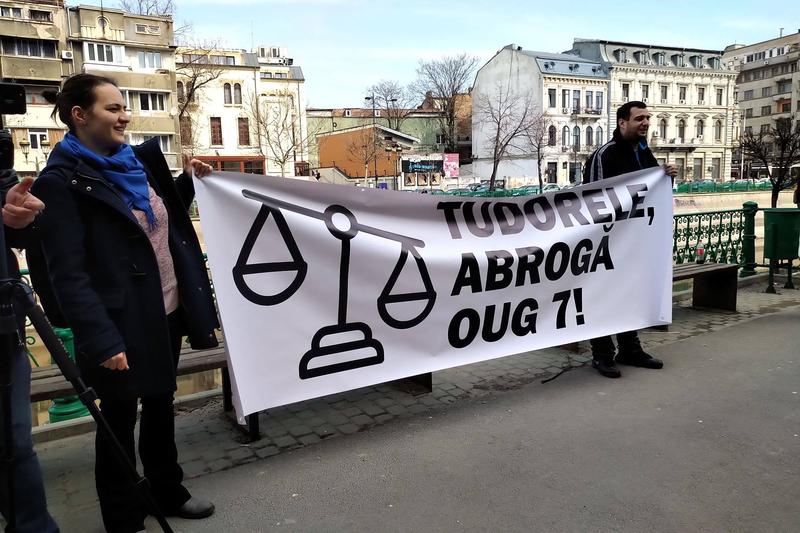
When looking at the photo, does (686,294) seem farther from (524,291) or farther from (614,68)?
(614,68)

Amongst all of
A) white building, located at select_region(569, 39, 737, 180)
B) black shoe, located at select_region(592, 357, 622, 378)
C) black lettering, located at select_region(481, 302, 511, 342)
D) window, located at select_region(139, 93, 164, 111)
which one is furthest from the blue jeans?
white building, located at select_region(569, 39, 737, 180)

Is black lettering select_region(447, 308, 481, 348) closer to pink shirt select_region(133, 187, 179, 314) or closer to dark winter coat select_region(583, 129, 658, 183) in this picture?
dark winter coat select_region(583, 129, 658, 183)

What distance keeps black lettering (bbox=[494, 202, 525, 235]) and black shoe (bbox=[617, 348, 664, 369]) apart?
1.71 meters

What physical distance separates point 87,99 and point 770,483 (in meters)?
4.01

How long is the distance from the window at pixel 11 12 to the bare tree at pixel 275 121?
17.6 meters

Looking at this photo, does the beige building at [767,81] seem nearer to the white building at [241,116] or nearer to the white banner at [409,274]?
the white building at [241,116]

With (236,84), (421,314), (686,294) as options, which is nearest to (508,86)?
(236,84)

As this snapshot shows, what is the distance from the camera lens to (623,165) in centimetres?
545

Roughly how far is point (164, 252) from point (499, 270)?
2.57m

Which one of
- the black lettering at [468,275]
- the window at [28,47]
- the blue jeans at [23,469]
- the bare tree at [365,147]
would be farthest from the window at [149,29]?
the blue jeans at [23,469]

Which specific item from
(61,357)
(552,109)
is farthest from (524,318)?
(552,109)

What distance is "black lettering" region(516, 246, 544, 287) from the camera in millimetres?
4793

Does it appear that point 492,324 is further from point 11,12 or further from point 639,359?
point 11,12

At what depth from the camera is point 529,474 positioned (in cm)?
357
